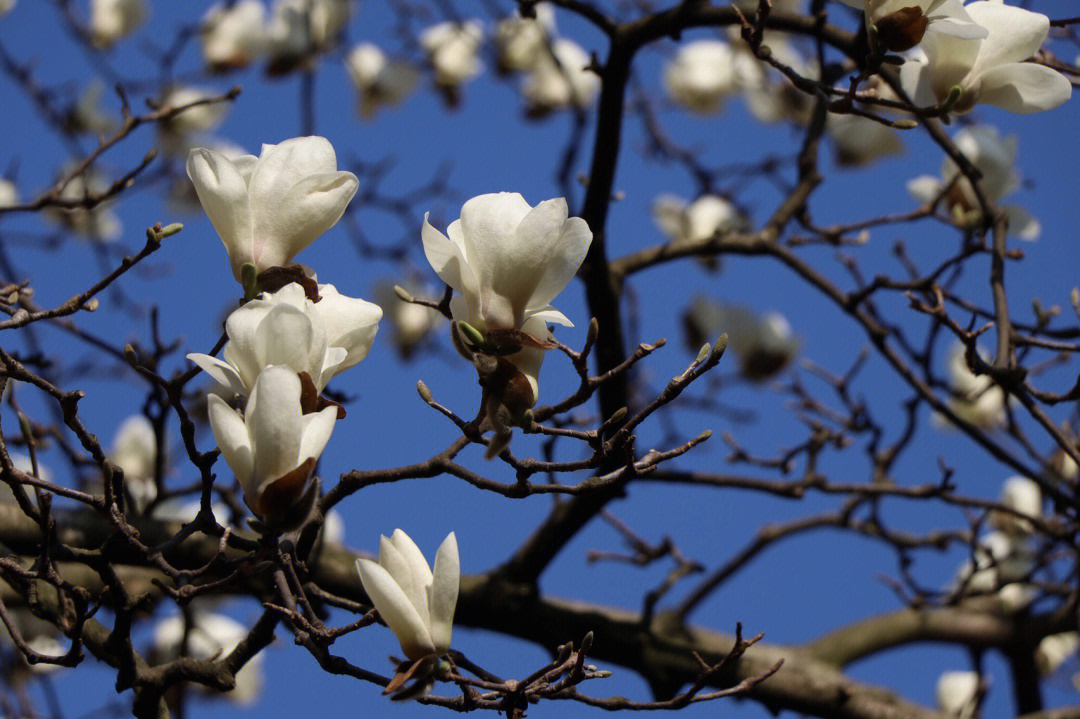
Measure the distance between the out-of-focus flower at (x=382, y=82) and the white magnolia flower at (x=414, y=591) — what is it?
2842 mm

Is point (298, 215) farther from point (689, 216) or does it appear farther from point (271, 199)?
point (689, 216)

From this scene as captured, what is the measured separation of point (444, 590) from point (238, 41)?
2.76m

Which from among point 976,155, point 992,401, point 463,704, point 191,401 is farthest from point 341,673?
point 992,401

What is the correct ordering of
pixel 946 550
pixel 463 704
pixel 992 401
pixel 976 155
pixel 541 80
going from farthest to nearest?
pixel 541 80
pixel 992 401
pixel 946 550
pixel 976 155
pixel 463 704

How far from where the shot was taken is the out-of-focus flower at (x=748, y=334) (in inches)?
114

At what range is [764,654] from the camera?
73.8 inches

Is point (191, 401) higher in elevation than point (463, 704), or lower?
higher

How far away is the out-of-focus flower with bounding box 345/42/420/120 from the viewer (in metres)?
3.45

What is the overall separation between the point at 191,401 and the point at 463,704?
112 centimetres

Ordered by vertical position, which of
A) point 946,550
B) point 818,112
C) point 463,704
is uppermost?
point 818,112

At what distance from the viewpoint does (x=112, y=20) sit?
316 centimetres

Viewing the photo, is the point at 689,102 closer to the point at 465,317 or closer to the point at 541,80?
the point at 541,80

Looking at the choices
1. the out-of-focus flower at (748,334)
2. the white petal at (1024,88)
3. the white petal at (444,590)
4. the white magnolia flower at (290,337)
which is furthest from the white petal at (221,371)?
the out-of-focus flower at (748,334)

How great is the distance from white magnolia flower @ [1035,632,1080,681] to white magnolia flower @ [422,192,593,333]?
2.59m
